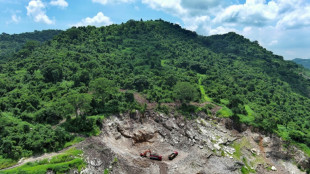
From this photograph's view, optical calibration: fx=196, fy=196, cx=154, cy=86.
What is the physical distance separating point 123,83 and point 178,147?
1173 inches

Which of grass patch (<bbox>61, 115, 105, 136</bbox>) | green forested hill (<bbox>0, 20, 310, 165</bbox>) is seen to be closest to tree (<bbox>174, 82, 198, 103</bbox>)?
green forested hill (<bbox>0, 20, 310, 165</bbox>)

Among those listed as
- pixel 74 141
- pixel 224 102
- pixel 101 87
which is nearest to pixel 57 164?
pixel 74 141

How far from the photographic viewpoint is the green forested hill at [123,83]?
42594 millimetres

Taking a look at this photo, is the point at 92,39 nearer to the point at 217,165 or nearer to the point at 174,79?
the point at 174,79

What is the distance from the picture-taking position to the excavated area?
37.6 m

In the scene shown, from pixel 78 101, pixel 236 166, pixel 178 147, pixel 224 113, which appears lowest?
pixel 236 166

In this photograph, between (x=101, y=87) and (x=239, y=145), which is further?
(x=239, y=145)

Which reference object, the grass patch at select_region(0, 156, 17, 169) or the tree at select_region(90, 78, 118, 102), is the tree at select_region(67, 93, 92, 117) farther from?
the grass patch at select_region(0, 156, 17, 169)

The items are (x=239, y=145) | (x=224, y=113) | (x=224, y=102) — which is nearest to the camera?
(x=239, y=145)

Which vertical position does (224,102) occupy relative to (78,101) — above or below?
below

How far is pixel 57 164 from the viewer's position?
3094 cm

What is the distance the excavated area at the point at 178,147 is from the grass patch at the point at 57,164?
1.72 meters

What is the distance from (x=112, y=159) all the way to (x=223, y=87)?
171 ft

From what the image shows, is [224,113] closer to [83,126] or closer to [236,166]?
[236,166]
